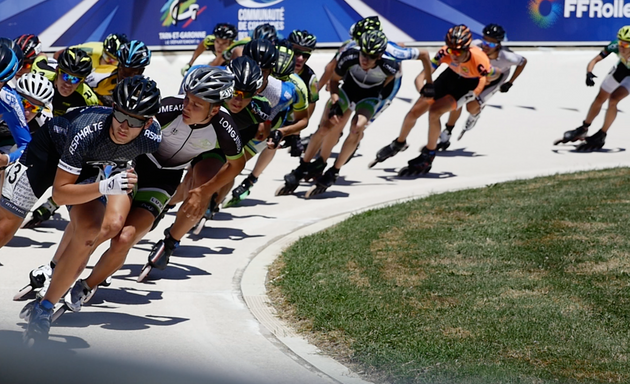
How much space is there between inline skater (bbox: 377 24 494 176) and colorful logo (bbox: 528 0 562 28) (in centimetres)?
719

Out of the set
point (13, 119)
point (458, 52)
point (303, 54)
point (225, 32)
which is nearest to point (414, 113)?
point (458, 52)

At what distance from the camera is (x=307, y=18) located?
19.1 metres

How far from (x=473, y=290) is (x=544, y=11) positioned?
1436 cm

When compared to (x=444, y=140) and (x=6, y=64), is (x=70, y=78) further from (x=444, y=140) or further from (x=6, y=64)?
(x=444, y=140)

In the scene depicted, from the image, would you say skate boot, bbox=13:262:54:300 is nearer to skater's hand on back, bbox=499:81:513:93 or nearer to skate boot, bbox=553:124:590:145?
skater's hand on back, bbox=499:81:513:93

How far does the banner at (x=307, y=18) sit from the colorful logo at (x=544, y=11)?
2 cm

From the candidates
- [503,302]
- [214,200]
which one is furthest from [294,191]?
[503,302]

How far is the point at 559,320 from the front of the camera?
19.8ft

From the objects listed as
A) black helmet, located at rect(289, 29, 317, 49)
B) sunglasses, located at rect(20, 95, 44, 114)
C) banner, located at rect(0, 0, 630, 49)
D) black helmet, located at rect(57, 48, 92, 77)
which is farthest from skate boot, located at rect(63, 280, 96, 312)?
banner, located at rect(0, 0, 630, 49)

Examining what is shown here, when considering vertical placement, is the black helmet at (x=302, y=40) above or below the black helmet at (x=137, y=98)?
above

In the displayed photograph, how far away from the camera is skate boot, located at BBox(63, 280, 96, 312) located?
5.92 metres

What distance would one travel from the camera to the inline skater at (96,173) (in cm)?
531

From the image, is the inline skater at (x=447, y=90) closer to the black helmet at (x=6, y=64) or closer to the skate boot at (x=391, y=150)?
the skate boot at (x=391, y=150)

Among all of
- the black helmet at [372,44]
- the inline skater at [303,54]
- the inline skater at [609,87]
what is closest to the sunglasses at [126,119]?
the black helmet at [372,44]
